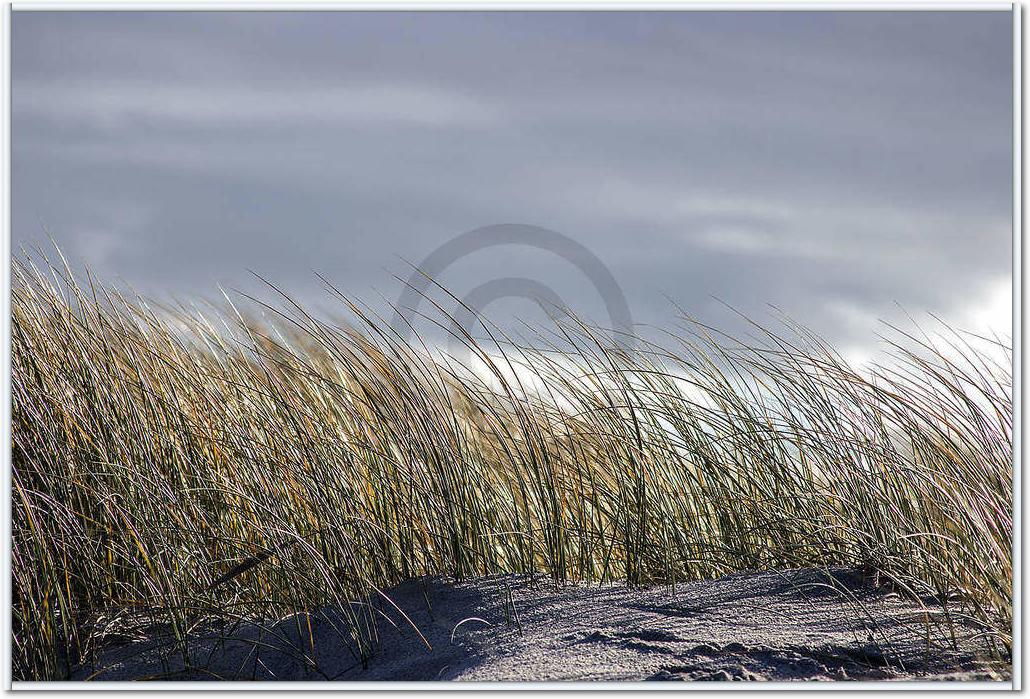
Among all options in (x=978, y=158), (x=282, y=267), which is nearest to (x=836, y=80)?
(x=978, y=158)

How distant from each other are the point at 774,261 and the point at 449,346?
2.77ft

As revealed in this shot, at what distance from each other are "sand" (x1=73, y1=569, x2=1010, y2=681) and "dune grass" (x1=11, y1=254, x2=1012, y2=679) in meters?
0.07

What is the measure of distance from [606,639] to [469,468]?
0.57 meters

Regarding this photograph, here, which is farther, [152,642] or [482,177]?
[482,177]

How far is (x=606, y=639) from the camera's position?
6.19 feet

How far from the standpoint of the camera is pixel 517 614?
2025mm

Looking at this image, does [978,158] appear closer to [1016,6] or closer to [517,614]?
[1016,6]

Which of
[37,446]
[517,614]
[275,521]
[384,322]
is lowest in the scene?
[517,614]

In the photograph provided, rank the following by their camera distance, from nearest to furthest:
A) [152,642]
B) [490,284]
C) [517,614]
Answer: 1. [517,614]
2. [152,642]
3. [490,284]

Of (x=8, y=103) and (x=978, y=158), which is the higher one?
(x=8, y=103)

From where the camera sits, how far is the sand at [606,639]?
1.83m

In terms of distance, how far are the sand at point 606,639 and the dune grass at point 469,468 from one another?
7 cm
